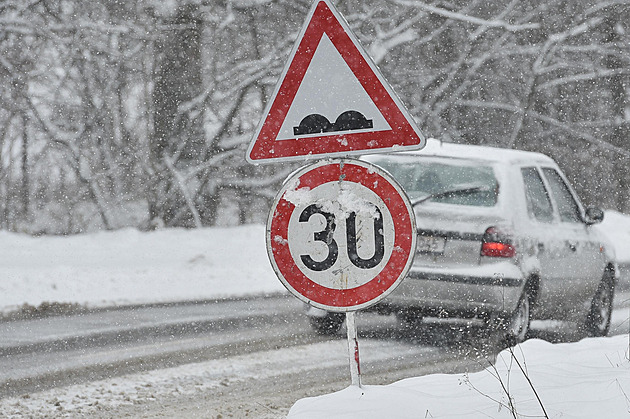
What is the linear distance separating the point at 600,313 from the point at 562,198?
49.8 inches

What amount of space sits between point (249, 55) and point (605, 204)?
1692 centimetres

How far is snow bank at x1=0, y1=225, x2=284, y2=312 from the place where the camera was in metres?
11.0

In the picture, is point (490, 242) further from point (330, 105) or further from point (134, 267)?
point (134, 267)

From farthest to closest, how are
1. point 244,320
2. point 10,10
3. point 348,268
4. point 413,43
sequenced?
1. point 413,43
2. point 10,10
3. point 244,320
4. point 348,268

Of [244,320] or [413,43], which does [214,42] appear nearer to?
[413,43]

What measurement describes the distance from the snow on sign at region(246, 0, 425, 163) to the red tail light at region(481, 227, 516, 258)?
3.52 m

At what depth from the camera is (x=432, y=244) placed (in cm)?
764

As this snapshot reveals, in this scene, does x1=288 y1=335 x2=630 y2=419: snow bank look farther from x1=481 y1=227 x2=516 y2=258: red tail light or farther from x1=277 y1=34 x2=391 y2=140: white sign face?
x1=481 y1=227 x2=516 y2=258: red tail light

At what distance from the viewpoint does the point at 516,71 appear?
1844cm

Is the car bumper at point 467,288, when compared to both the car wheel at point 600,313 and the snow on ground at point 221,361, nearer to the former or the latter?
the snow on ground at point 221,361

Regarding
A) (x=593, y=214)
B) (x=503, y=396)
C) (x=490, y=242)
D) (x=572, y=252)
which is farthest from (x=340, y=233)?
(x=593, y=214)

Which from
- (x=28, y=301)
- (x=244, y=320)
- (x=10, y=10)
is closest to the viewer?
(x=244, y=320)

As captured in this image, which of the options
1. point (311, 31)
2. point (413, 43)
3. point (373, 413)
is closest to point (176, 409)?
point (373, 413)

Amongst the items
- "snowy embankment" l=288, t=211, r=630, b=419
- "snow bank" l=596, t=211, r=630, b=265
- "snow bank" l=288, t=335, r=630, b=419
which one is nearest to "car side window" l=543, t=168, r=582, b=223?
"snowy embankment" l=288, t=211, r=630, b=419
